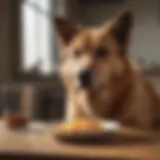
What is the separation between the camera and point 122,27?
1.59m

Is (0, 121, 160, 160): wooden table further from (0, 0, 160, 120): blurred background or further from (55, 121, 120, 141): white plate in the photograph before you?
(0, 0, 160, 120): blurred background

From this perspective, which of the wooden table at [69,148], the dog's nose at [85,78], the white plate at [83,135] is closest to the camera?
the wooden table at [69,148]

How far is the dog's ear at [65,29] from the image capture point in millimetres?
1656

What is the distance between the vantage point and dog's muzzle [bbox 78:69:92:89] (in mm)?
1570

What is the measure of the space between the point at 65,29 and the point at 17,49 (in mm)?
1287

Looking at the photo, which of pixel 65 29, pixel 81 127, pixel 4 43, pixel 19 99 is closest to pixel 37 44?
pixel 4 43

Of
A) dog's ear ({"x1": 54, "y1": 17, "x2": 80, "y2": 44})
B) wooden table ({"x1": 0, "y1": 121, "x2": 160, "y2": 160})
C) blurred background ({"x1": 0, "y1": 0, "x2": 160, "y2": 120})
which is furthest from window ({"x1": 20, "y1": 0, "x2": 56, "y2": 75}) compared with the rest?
wooden table ({"x1": 0, "y1": 121, "x2": 160, "y2": 160})

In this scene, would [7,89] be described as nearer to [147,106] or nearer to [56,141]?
[147,106]

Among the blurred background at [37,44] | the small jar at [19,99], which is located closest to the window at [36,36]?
the blurred background at [37,44]

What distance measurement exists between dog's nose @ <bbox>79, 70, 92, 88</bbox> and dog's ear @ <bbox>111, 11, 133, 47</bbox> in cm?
17

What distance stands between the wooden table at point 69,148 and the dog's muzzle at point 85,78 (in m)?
0.42

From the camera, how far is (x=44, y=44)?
2.92m

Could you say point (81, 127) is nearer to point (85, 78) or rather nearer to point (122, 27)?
point (85, 78)

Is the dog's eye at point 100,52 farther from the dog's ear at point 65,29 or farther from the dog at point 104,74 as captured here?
the dog's ear at point 65,29
